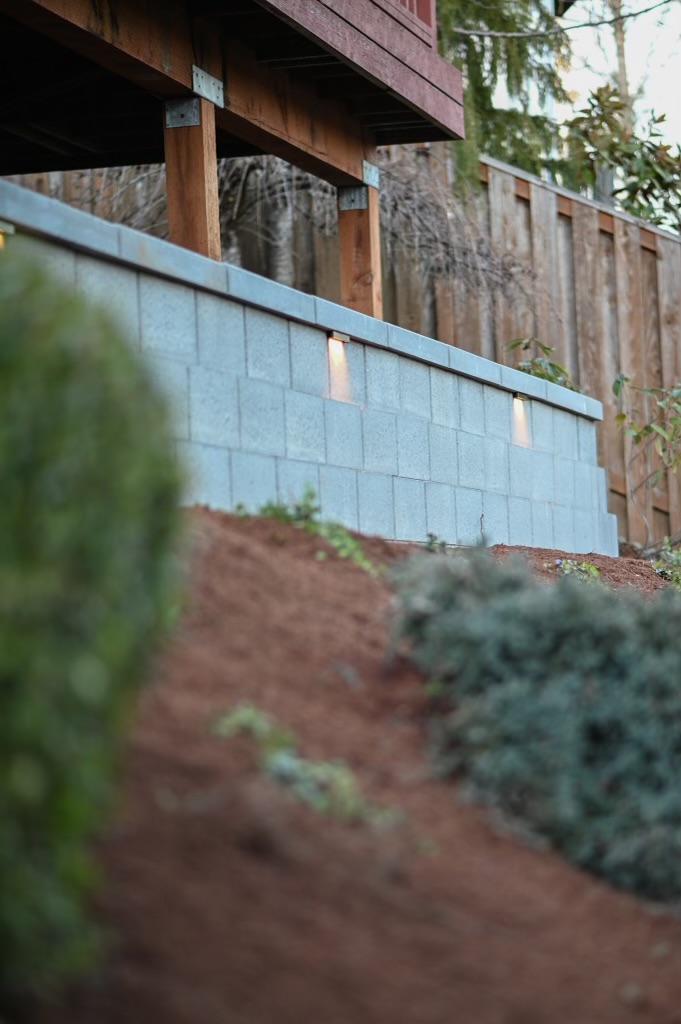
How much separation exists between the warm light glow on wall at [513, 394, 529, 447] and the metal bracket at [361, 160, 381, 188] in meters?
1.72

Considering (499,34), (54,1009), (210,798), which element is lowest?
(54,1009)

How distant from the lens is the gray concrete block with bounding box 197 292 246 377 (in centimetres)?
487

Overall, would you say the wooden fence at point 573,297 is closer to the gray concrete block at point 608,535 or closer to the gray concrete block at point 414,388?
the gray concrete block at point 608,535

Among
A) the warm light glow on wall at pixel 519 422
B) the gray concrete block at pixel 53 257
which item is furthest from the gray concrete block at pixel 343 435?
the warm light glow on wall at pixel 519 422

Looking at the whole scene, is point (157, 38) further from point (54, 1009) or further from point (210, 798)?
point (54, 1009)

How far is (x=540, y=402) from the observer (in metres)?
7.70

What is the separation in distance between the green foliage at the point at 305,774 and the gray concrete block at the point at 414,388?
340cm

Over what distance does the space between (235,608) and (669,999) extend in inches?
56.2

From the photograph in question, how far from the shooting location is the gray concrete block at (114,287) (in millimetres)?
4328

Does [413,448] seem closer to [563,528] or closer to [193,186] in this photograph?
[193,186]

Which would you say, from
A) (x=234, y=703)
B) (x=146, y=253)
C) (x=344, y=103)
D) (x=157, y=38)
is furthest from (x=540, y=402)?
(x=234, y=703)

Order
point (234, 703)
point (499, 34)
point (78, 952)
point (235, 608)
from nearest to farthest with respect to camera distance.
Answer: point (78, 952) → point (234, 703) → point (235, 608) → point (499, 34)

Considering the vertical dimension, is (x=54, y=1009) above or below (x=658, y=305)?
below

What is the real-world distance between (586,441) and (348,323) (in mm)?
3072
